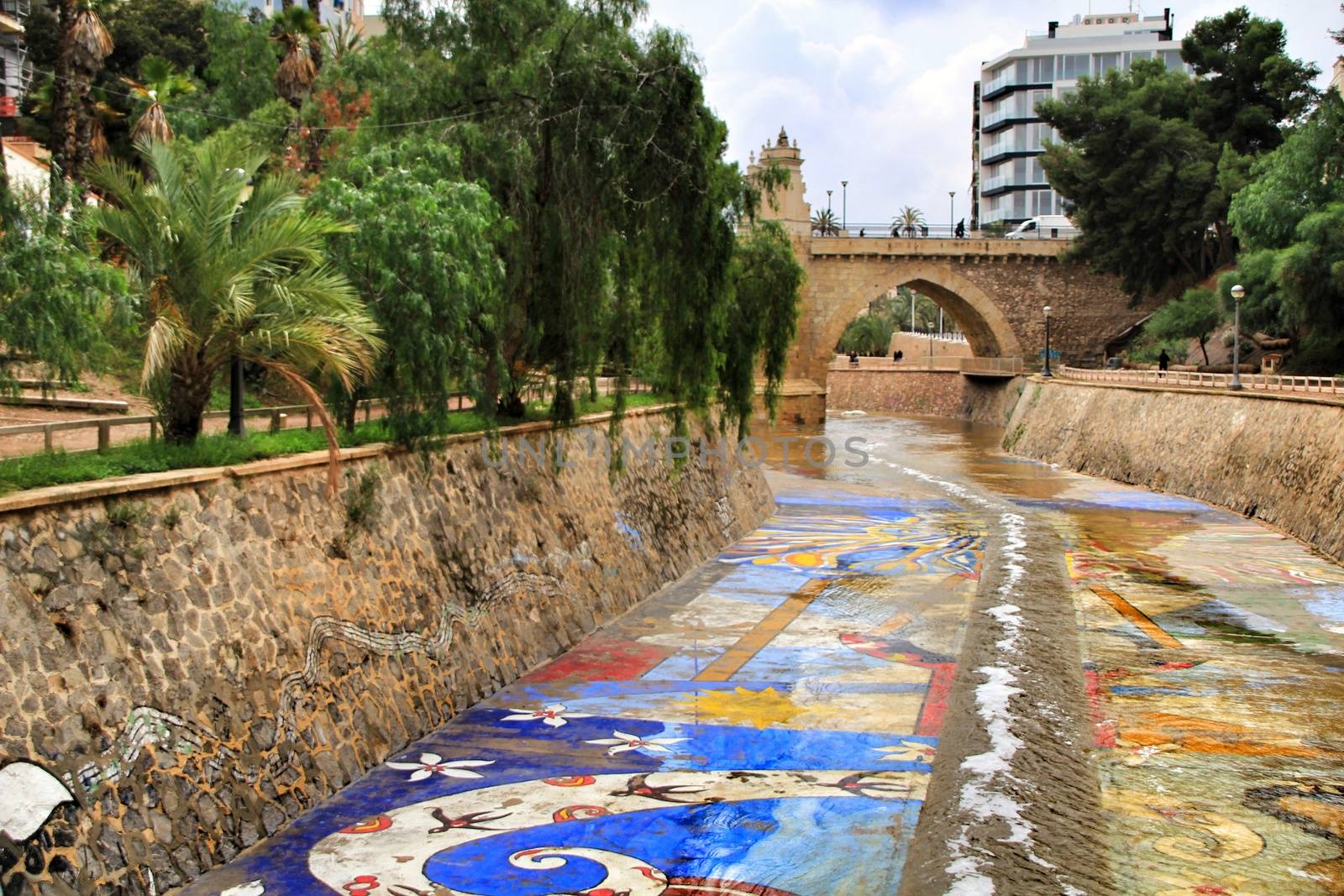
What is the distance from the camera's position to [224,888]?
30.9 feet

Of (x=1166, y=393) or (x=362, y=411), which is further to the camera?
(x=1166, y=393)

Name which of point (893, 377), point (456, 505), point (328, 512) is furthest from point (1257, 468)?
point (893, 377)

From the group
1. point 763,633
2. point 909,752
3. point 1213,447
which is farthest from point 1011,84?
point 909,752

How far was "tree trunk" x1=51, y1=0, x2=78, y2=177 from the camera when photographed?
21.8 metres

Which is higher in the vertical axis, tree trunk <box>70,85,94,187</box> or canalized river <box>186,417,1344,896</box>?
tree trunk <box>70,85,94,187</box>

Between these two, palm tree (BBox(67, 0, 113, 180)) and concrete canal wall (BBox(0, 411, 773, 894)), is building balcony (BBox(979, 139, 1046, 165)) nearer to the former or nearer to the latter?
palm tree (BBox(67, 0, 113, 180))

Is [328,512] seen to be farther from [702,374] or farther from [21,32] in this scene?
[21,32]

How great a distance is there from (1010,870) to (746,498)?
58.8ft

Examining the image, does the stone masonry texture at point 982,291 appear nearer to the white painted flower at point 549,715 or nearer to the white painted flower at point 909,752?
the white painted flower at point 549,715

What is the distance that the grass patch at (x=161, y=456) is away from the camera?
32.9 ft

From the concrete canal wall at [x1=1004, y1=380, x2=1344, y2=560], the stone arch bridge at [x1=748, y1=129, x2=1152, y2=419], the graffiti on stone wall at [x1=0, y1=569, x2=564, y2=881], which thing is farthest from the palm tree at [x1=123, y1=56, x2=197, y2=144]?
the stone arch bridge at [x1=748, y1=129, x2=1152, y2=419]

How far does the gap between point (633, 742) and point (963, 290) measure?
46668 millimetres

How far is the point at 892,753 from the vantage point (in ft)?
42.2

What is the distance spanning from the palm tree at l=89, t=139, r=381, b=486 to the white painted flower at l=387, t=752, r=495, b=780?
3158 millimetres
